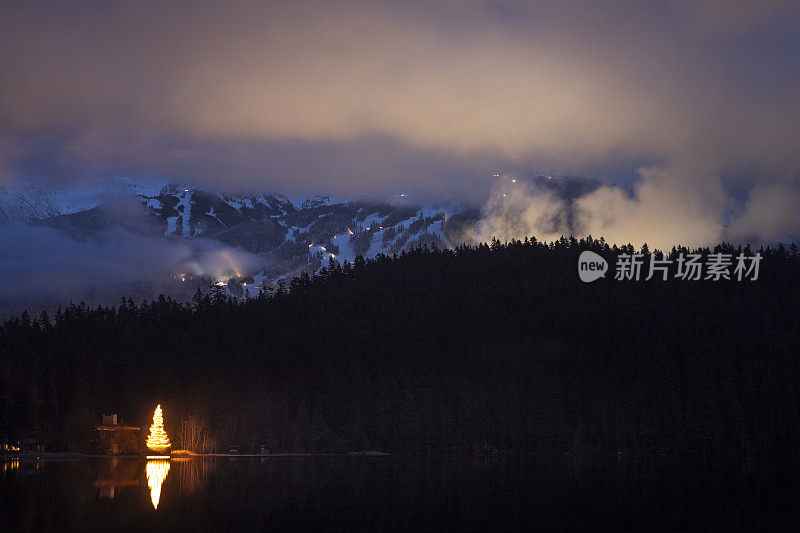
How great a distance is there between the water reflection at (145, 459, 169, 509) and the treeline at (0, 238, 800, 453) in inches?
678

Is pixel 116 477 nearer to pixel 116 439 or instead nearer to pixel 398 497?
pixel 398 497

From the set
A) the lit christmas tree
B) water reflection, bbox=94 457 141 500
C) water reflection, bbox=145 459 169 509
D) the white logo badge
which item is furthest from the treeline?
water reflection, bbox=94 457 141 500

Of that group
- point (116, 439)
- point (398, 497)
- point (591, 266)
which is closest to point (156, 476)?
point (398, 497)

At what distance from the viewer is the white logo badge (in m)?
168

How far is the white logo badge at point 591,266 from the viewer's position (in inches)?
6604

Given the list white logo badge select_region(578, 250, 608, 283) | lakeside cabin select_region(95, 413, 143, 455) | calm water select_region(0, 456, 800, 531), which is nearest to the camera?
calm water select_region(0, 456, 800, 531)

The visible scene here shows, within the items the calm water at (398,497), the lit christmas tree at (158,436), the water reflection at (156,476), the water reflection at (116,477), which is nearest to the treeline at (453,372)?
the lit christmas tree at (158,436)

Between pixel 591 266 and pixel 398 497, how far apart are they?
127651 millimetres

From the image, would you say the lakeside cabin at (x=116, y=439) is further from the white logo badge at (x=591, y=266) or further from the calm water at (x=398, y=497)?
the white logo badge at (x=591, y=266)

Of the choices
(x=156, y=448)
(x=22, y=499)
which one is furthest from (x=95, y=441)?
(x=22, y=499)

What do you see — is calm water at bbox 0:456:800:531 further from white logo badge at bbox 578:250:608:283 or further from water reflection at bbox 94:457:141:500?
white logo badge at bbox 578:250:608:283

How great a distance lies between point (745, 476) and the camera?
3007 inches

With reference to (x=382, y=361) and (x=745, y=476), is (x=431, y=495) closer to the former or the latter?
(x=745, y=476)

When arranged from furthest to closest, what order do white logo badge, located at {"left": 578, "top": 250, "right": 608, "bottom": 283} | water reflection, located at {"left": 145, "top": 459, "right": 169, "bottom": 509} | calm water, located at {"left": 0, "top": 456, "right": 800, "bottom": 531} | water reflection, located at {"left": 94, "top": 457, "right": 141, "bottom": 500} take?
1. white logo badge, located at {"left": 578, "top": 250, "right": 608, "bottom": 283}
2. water reflection, located at {"left": 94, "top": 457, "right": 141, "bottom": 500}
3. water reflection, located at {"left": 145, "top": 459, "right": 169, "bottom": 509}
4. calm water, located at {"left": 0, "top": 456, "right": 800, "bottom": 531}
